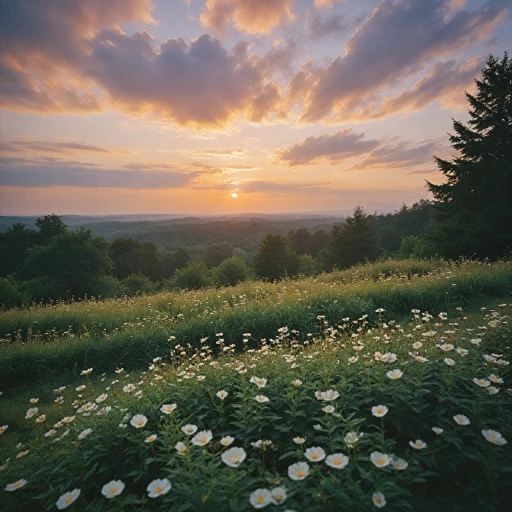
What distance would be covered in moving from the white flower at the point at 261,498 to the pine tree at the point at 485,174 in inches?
847

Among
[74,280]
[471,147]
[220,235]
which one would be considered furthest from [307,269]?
[220,235]

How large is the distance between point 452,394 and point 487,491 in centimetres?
75

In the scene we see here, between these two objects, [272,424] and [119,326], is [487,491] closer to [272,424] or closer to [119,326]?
[272,424]

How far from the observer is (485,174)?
1902cm

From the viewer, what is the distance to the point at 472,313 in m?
6.70

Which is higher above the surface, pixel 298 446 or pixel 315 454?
pixel 315 454

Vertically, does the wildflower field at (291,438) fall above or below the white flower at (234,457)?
below

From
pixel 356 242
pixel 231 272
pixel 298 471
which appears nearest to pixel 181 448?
pixel 298 471

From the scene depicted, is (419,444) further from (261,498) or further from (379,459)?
(261,498)

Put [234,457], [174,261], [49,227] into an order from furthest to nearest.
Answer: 1. [174,261]
2. [49,227]
3. [234,457]

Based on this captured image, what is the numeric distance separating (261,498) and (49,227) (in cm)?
4277

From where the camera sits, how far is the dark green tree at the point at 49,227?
117ft

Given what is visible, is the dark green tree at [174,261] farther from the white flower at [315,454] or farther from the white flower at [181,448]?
the white flower at [315,454]

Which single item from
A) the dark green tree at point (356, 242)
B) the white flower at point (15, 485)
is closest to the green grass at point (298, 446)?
the white flower at point (15, 485)
